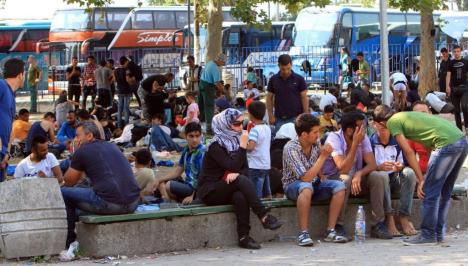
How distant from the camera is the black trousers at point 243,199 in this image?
902 cm

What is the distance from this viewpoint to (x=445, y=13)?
4497 cm

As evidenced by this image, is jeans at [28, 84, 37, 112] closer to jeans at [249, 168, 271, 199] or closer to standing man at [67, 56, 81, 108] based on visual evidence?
standing man at [67, 56, 81, 108]

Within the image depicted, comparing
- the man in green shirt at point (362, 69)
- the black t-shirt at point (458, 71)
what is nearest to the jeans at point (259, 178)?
the black t-shirt at point (458, 71)

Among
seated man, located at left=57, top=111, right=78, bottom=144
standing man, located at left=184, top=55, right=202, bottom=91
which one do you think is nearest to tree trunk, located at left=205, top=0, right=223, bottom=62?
standing man, located at left=184, top=55, right=202, bottom=91

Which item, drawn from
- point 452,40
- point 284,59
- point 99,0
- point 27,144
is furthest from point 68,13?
point 284,59

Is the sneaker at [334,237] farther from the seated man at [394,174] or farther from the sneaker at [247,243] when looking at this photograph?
the sneaker at [247,243]

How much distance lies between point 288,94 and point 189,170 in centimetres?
301

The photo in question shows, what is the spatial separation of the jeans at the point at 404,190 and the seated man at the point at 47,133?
7391 mm

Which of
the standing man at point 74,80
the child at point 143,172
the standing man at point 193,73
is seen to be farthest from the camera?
the standing man at point 74,80

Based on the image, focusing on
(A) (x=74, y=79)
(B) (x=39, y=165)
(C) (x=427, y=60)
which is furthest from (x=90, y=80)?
(B) (x=39, y=165)

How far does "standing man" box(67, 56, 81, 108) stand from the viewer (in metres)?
27.7

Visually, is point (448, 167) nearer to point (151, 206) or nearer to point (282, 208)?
point (282, 208)

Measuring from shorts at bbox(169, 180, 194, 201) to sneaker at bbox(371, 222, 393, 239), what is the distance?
6.21 ft

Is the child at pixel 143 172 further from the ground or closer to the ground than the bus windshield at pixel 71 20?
closer to the ground
